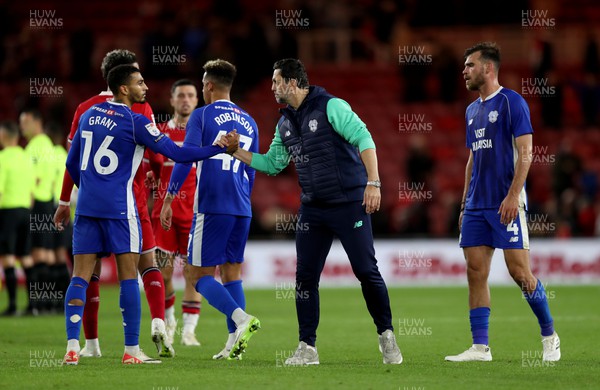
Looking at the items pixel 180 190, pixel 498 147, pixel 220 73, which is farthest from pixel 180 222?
pixel 498 147

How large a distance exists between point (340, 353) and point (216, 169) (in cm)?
210

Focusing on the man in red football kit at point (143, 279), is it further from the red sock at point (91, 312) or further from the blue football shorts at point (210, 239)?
the blue football shorts at point (210, 239)

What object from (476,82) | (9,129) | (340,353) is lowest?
(340,353)

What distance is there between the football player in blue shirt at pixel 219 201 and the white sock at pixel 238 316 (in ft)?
0.04

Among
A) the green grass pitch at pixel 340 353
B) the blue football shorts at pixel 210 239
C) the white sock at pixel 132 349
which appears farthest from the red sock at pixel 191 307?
the white sock at pixel 132 349

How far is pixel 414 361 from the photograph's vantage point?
9164 millimetres

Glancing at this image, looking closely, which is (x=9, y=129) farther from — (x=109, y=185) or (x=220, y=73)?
(x=109, y=185)

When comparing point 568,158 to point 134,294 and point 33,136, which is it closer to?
point 33,136

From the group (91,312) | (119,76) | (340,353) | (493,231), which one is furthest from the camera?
(340,353)

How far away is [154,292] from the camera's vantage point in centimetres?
954

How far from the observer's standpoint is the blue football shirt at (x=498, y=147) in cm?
908

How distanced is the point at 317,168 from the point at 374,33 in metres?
17.5

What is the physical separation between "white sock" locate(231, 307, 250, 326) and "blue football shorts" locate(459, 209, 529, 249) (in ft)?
6.54

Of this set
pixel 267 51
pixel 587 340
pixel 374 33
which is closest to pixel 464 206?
pixel 587 340
